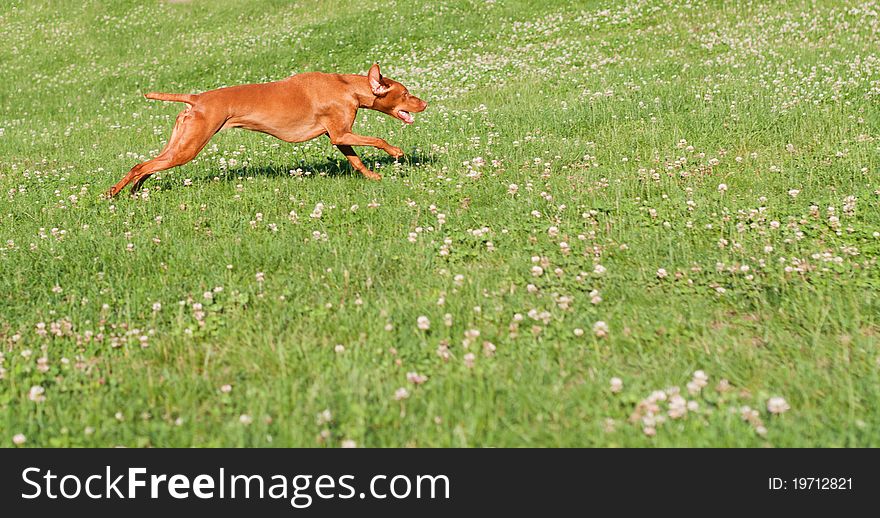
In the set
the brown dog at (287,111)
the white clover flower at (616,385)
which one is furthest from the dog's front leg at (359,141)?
the white clover flower at (616,385)

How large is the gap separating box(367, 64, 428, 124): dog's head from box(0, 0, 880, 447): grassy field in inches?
28.0

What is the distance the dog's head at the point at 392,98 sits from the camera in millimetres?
8266

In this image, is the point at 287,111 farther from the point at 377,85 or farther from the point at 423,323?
the point at 423,323

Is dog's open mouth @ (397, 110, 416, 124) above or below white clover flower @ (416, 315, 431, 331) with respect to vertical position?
above

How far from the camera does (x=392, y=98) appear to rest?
844 cm

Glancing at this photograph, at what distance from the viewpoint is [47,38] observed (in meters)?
22.9

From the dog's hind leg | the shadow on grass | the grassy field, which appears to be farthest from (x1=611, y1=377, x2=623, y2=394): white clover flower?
the dog's hind leg

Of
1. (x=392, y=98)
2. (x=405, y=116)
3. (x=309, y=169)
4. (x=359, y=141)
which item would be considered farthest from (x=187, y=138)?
(x=405, y=116)

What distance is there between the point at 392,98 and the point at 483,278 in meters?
3.81

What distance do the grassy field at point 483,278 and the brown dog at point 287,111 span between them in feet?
1.47

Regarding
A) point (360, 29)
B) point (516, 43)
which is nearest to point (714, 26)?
point (516, 43)

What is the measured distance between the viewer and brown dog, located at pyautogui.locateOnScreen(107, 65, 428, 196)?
7867 mm

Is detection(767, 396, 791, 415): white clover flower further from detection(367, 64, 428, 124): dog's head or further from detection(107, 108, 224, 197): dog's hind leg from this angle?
detection(107, 108, 224, 197): dog's hind leg

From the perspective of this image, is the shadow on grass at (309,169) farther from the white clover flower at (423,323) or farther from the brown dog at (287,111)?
the white clover flower at (423,323)
